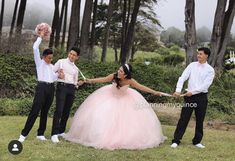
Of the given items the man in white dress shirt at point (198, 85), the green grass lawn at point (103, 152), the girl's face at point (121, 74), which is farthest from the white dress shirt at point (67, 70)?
the man in white dress shirt at point (198, 85)

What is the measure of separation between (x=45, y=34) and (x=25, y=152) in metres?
2.38

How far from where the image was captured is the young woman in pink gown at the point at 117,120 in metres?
8.55

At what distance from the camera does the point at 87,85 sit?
15445mm

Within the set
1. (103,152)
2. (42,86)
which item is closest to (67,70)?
(42,86)

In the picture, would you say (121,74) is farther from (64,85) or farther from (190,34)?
(190,34)

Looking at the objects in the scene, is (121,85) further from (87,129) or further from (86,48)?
(86,48)

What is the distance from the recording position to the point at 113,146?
27.4 ft

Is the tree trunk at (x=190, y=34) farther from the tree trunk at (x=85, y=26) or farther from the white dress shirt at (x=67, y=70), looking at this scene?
the white dress shirt at (x=67, y=70)

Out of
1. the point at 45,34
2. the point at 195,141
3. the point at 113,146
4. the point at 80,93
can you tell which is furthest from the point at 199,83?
the point at 80,93

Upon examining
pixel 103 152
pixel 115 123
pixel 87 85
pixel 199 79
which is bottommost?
pixel 103 152

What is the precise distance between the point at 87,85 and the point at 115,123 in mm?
6878

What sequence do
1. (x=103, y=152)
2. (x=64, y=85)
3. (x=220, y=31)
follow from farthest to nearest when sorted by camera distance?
(x=220, y=31)
(x=64, y=85)
(x=103, y=152)

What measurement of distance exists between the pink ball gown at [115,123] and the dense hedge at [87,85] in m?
4.33

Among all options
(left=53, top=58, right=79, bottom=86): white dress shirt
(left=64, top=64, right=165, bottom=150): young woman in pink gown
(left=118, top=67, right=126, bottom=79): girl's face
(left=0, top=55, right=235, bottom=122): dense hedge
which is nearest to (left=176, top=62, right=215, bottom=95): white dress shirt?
(left=64, top=64, right=165, bottom=150): young woman in pink gown
